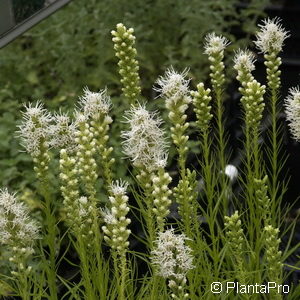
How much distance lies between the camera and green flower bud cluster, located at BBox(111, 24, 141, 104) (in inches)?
125

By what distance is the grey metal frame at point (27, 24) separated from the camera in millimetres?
3828

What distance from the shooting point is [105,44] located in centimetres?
666

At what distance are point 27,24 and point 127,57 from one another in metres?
0.87

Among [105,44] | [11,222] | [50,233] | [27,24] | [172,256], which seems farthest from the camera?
[105,44]

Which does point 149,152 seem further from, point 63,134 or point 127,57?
point 127,57

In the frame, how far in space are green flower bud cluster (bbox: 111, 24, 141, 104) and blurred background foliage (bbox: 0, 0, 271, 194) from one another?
263 centimetres

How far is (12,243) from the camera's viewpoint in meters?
2.91

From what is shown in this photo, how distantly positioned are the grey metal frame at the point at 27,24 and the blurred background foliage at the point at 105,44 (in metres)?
1.82

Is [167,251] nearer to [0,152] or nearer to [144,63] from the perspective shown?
[0,152]

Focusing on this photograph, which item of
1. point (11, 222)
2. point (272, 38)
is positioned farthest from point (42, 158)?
point (272, 38)

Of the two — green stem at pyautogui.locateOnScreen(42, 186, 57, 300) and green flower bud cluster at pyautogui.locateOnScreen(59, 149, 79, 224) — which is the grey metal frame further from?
green flower bud cluster at pyautogui.locateOnScreen(59, 149, 79, 224)

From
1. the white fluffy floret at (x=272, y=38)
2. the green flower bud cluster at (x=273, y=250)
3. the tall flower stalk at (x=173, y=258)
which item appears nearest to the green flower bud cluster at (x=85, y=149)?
the tall flower stalk at (x=173, y=258)

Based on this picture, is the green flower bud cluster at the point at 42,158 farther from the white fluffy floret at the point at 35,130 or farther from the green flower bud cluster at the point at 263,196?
the green flower bud cluster at the point at 263,196

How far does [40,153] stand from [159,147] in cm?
52
